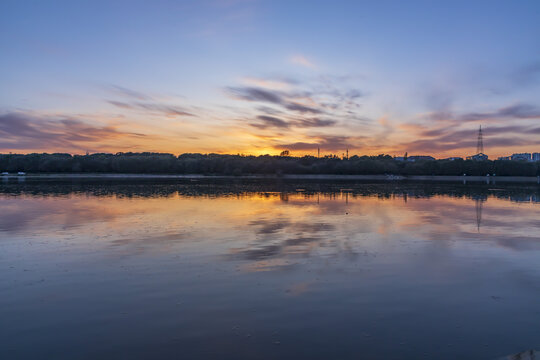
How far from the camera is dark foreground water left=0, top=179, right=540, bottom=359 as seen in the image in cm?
748

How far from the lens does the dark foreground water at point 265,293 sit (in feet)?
24.5

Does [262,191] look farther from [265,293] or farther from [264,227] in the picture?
[265,293]

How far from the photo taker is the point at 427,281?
38.0 ft

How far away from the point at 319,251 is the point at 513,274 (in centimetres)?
716

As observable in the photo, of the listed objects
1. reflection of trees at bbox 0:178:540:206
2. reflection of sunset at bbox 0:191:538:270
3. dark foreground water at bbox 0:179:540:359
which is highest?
reflection of trees at bbox 0:178:540:206

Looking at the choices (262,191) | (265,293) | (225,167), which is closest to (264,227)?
(265,293)

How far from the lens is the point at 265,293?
33.9 feet

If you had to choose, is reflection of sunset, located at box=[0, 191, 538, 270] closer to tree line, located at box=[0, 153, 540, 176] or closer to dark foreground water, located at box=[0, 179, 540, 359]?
dark foreground water, located at box=[0, 179, 540, 359]

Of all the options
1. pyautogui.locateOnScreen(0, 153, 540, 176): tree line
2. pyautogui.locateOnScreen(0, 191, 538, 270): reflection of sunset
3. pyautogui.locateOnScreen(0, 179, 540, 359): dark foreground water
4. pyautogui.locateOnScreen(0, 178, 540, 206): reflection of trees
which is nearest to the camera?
pyautogui.locateOnScreen(0, 179, 540, 359): dark foreground water

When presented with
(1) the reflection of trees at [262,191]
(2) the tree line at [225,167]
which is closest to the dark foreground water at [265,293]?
(1) the reflection of trees at [262,191]

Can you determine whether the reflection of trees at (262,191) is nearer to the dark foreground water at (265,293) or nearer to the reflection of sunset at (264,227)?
the reflection of sunset at (264,227)

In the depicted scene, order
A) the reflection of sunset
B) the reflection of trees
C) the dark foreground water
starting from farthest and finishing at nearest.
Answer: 1. the reflection of trees
2. the reflection of sunset
3. the dark foreground water

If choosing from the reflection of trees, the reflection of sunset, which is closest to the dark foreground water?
the reflection of sunset

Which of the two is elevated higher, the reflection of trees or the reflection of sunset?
the reflection of trees
